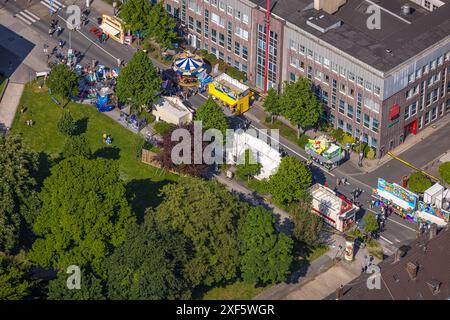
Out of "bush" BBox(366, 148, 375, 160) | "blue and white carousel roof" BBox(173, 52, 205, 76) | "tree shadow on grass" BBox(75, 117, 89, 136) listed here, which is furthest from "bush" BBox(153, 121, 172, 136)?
"bush" BBox(366, 148, 375, 160)

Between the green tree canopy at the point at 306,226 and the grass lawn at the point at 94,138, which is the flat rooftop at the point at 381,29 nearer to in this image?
the green tree canopy at the point at 306,226

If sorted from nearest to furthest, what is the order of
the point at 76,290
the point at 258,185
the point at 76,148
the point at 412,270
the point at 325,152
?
the point at 412,270 < the point at 76,290 < the point at 76,148 < the point at 258,185 < the point at 325,152

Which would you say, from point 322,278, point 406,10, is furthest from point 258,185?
point 406,10

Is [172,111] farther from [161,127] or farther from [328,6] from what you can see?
[328,6]

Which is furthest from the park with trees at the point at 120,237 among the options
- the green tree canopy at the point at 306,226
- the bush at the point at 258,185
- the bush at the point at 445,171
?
the bush at the point at 445,171

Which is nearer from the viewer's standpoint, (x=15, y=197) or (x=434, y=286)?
(x=434, y=286)
